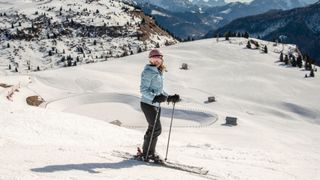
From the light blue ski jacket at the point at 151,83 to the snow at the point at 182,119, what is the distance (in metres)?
1.91

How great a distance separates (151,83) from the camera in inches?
543

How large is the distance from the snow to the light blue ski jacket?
6.27ft

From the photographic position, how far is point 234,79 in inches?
3460

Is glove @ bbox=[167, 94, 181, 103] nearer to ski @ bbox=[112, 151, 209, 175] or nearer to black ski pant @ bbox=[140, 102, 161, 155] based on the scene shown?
black ski pant @ bbox=[140, 102, 161, 155]

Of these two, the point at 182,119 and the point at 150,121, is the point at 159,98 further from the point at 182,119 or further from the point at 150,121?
the point at 182,119

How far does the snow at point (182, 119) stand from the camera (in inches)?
536

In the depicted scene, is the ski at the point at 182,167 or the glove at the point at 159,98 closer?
the glove at the point at 159,98

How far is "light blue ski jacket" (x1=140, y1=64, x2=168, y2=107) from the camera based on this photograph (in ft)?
44.8

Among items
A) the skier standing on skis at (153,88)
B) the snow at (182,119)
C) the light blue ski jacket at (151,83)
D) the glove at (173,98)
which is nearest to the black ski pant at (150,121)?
the skier standing on skis at (153,88)

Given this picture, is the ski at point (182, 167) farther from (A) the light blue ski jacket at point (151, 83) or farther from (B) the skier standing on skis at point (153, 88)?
(A) the light blue ski jacket at point (151, 83)

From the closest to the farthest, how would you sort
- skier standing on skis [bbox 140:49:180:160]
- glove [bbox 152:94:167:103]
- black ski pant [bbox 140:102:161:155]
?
glove [bbox 152:94:167:103] < skier standing on skis [bbox 140:49:180:160] < black ski pant [bbox 140:102:161:155]

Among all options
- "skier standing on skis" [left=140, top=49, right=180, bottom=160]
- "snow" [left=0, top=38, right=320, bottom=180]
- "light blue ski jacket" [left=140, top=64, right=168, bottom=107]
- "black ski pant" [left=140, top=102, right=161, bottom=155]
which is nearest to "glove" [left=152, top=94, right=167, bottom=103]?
"skier standing on skis" [left=140, top=49, right=180, bottom=160]

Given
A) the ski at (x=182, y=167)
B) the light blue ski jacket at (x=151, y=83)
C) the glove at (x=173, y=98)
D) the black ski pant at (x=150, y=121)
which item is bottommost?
the ski at (x=182, y=167)

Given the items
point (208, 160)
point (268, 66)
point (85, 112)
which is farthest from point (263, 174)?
point (268, 66)
